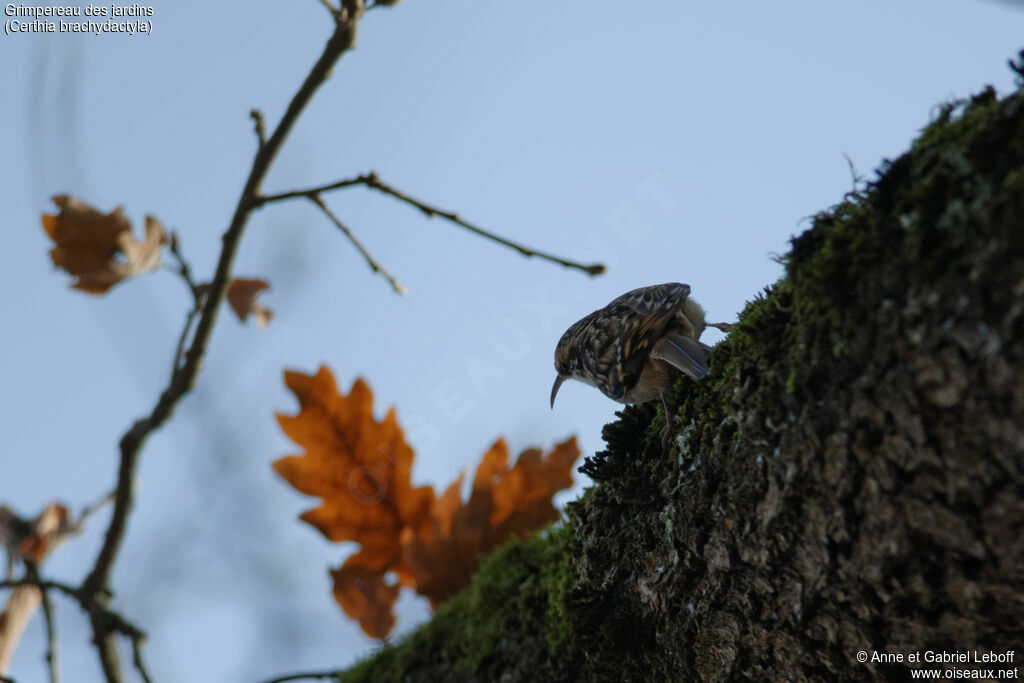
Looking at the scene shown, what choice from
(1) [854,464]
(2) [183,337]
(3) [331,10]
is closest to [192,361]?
(2) [183,337]

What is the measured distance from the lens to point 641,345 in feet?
7.66

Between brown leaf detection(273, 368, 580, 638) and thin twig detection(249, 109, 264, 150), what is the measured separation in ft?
2.56

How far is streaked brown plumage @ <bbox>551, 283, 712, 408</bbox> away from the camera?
6.90 ft

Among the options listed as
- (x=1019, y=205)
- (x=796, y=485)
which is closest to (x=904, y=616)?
(x=796, y=485)

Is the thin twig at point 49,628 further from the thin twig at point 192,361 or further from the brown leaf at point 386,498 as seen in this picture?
the brown leaf at point 386,498

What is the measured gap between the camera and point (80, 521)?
336 cm

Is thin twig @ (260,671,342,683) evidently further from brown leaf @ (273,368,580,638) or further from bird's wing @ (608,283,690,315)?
bird's wing @ (608,283,690,315)

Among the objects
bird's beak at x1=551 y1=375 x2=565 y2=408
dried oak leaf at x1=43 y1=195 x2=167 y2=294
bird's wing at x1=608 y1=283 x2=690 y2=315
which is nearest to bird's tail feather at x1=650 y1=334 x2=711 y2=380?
bird's wing at x1=608 y1=283 x2=690 y2=315

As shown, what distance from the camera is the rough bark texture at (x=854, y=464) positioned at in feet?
3.67

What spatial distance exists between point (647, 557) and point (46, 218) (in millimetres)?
2198

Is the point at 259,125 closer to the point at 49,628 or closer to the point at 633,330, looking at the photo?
the point at 633,330

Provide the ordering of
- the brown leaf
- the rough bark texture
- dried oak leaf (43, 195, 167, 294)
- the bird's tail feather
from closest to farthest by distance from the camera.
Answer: the rough bark texture, the bird's tail feather, dried oak leaf (43, 195, 167, 294), the brown leaf

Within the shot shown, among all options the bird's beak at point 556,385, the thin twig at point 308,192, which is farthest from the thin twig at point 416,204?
the bird's beak at point 556,385

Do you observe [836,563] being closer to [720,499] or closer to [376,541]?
[720,499]
